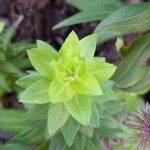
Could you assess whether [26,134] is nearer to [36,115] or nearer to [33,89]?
[36,115]

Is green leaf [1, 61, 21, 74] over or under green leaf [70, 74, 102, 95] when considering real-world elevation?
A: under

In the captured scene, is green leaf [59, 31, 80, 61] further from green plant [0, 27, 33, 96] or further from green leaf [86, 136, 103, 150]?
green plant [0, 27, 33, 96]

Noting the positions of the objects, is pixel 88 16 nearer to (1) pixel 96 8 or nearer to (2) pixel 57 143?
(1) pixel 96 8

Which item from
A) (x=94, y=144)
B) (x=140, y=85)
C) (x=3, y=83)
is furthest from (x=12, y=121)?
(x=140, y=85)

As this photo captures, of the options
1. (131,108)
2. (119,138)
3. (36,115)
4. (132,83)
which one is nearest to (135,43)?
(132,83)

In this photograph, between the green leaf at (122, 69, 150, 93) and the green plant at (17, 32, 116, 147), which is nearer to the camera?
the green plant at (17, 32, 116, 147)

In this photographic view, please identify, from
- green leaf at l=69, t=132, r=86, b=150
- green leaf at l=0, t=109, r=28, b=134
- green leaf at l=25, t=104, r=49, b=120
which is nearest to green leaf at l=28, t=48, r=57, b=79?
green leaf at l=25, t=104, r=49, b=120

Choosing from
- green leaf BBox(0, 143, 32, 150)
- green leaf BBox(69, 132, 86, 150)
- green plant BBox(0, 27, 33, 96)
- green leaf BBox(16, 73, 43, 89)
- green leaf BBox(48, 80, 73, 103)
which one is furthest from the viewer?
green plant BBox(0, 27, 33, 96)
